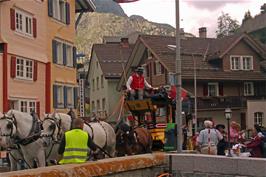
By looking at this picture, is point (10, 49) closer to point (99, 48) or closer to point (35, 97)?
point (35, 97)

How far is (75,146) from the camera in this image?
9953 millimetres

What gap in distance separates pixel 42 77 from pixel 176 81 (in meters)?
17.5

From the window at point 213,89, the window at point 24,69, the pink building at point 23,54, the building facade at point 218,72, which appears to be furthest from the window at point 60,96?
the window at point 213,89

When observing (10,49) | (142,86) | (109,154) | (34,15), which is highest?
(34,15)

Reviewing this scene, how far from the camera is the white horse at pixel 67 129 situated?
1226cm

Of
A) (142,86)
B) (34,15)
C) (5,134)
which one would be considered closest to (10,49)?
(34,15)

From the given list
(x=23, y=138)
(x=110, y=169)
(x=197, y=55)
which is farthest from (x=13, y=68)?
(x=197, y=55)

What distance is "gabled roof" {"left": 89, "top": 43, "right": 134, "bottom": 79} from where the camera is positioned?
65.5 meters

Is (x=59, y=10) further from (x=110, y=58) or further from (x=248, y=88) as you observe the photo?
(x=110, y=58)

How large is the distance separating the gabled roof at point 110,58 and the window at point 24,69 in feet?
112

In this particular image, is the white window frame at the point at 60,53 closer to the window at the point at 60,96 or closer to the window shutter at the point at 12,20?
the window at the point at 60,96

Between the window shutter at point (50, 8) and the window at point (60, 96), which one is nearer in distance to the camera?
the window shutter at point (50, 8)

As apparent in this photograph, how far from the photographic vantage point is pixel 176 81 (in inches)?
618

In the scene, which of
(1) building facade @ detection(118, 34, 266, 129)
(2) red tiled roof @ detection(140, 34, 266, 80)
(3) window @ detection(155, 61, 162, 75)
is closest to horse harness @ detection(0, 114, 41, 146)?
(2) red tiled roof @ detection(140, 34, 266, 80)
